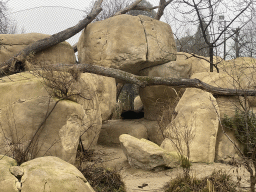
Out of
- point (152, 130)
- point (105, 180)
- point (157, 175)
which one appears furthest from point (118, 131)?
point (105, 180)

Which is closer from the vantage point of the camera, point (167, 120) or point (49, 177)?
point (49, 177)

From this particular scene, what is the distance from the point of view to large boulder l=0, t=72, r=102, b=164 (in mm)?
4918

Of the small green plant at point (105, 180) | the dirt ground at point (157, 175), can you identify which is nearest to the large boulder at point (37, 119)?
the small green plant at point (105, 180)

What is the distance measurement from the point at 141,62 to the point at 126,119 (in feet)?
10.6

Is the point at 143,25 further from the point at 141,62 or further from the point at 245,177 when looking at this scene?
the point at 245,177

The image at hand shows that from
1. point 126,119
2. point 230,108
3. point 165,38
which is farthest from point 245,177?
point 126,119

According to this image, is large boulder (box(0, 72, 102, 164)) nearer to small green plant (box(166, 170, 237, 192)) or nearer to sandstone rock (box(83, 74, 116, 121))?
small green plant (box(166, 170, 237, 192))

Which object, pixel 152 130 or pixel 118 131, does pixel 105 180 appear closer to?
pixel 118 131

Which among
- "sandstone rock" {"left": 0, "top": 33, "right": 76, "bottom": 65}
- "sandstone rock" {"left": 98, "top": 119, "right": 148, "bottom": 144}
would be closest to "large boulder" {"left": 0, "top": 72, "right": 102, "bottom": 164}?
"sandstone rock" {"left": 0, "top": 33, "right": 76, "bottom": 65}

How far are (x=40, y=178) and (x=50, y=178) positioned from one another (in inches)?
Answer: 4.0

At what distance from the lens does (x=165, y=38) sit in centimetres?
1005

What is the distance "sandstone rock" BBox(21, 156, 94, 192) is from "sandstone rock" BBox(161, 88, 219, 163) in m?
3.77

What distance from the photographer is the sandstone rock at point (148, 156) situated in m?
6.07

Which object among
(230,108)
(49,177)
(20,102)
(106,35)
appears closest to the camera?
(49,177)
